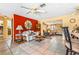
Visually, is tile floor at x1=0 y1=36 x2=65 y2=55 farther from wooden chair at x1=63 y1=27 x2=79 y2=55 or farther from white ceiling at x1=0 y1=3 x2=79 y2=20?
white ceiling at x1=0 y1=3 x2=79 y2=20

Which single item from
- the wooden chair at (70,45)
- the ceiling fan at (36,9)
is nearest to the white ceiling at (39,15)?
the ceiling fan at (36,9)

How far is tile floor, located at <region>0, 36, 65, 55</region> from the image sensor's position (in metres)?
3.22

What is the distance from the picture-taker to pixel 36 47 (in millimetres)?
3244

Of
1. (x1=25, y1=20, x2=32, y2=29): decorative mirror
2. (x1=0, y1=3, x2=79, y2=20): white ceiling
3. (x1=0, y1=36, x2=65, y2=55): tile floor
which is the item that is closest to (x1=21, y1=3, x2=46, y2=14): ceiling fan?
(x1=0, y1=3, x2=79, y2=20): white ceiling

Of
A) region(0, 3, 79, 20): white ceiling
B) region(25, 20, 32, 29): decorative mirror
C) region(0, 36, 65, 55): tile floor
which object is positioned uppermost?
region(0, 3, 79, 20): white ceiling

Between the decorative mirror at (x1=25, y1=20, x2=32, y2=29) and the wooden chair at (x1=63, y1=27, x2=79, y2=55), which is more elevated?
the decorative mirror at (x1=25, y1=20, x2=32, y2=29)

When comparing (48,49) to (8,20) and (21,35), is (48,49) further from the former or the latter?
(8,20)

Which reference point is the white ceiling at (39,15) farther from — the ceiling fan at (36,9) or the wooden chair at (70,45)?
the wooden chair at (70,45)

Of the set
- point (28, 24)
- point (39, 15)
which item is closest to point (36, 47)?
point (28, 24)

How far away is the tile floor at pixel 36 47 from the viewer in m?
3.22

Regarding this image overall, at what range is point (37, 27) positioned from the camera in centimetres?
323
